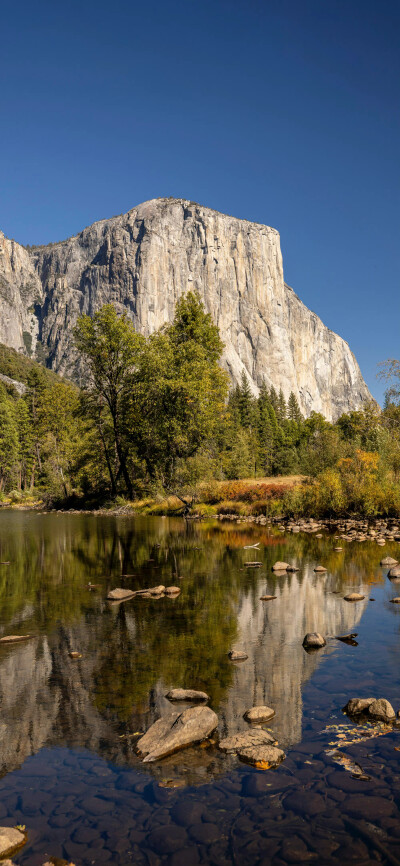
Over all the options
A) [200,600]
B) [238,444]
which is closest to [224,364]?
[238,444]

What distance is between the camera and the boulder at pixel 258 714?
6582 millimetres

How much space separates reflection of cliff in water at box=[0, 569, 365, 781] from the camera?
20.5 feet

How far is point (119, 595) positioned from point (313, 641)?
5.45 m

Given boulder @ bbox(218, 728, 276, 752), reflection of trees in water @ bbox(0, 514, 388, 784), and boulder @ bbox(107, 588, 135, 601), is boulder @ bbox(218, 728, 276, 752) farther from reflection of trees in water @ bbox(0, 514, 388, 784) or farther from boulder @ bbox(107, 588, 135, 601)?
boulder @ bbox(107, 588, 135, 601)

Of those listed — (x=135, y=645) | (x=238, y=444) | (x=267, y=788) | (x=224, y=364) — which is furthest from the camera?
(x=224, y=364)

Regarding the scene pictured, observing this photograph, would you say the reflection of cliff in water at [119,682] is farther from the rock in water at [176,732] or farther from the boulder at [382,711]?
the boulder at [382,711]

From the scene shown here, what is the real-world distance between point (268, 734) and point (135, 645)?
3.78 metres

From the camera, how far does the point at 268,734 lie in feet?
20.3

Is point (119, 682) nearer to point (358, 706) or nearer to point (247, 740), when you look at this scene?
point (247, 740)

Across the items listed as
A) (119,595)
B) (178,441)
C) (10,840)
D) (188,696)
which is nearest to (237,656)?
(188,696)

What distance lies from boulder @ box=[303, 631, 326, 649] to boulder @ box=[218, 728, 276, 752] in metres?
3.30

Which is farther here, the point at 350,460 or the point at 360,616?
the point at 350,460

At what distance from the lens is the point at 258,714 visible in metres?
6.61

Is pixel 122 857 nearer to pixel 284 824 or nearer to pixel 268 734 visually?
pixel 284 824
